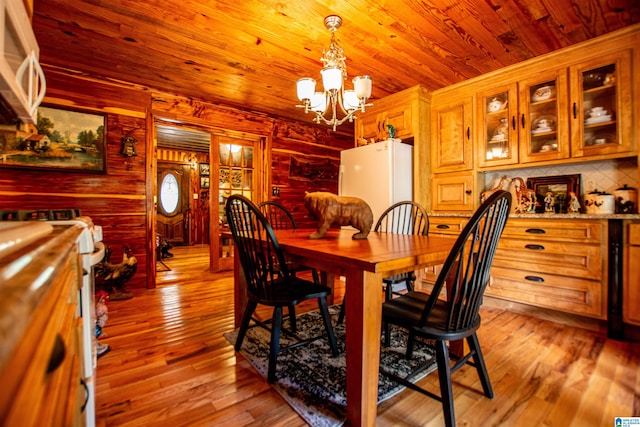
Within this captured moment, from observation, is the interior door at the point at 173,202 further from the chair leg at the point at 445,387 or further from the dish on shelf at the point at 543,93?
the chair leg at the point at 445,387

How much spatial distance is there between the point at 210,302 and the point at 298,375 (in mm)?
1546

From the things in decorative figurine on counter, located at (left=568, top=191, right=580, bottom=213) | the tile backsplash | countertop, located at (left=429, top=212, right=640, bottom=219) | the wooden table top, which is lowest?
the wooden table top

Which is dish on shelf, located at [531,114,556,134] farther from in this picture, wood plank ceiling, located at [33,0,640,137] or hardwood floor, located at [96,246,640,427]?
hardwood floor, located at [96,246,640,427]

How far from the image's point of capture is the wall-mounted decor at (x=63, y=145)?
259cm

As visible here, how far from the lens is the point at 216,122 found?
370cm

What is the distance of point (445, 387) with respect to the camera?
1.13 m

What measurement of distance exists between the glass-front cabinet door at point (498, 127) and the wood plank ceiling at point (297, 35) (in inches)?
10.4

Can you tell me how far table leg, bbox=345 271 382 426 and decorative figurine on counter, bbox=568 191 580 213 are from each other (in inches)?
96.2

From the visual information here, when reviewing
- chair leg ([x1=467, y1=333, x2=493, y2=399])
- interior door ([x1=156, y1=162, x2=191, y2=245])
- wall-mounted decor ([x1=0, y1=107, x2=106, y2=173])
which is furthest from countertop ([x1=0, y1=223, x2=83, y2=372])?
interior door ([x1=156, y1=162, x2=191, y2=245])

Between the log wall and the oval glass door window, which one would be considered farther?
the oval glass door window

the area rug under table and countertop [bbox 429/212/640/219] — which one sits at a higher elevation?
countertop [bbox 429/212/640/219]

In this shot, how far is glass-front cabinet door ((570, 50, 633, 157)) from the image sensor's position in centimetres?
220

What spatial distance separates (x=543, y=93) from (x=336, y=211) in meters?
2.39

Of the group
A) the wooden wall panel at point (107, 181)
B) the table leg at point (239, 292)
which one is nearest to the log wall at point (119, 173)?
the wooden wall panel at point (107, 181)
